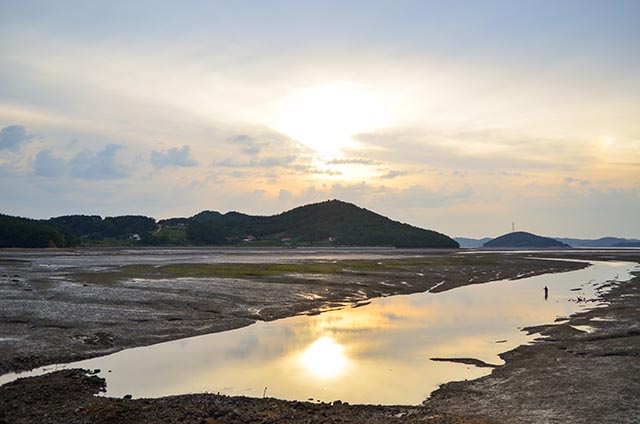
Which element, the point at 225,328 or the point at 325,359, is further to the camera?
the point at 225,328

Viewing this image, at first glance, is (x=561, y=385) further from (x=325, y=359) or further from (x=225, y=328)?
(x=225, y=328)

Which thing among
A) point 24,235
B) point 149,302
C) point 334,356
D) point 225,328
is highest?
point 24,235

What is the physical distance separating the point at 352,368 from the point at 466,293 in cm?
4172

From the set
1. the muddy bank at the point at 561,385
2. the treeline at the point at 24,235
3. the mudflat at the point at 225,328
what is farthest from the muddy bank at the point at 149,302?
the treeline at the point at 24,235

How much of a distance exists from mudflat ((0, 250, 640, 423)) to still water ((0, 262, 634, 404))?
1.65m

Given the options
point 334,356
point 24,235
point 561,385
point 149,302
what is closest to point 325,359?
point 334,356

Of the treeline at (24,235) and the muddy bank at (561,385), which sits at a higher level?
the treeline at (24,235)

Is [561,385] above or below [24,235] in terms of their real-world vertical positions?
below

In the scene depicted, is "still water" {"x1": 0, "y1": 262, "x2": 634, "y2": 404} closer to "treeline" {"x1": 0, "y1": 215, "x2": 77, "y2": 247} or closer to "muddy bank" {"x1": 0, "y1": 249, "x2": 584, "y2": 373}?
"muddy bank" {"x1": 0, "y1": 249, "x2": 584, "y2": 373}

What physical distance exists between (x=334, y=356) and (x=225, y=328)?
34.5 ft

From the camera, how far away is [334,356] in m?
28.5

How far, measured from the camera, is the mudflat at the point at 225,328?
17344mm

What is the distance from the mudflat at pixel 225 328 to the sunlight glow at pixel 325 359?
5.92 m

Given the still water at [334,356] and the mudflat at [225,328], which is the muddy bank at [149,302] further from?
the still water at [334,356]
